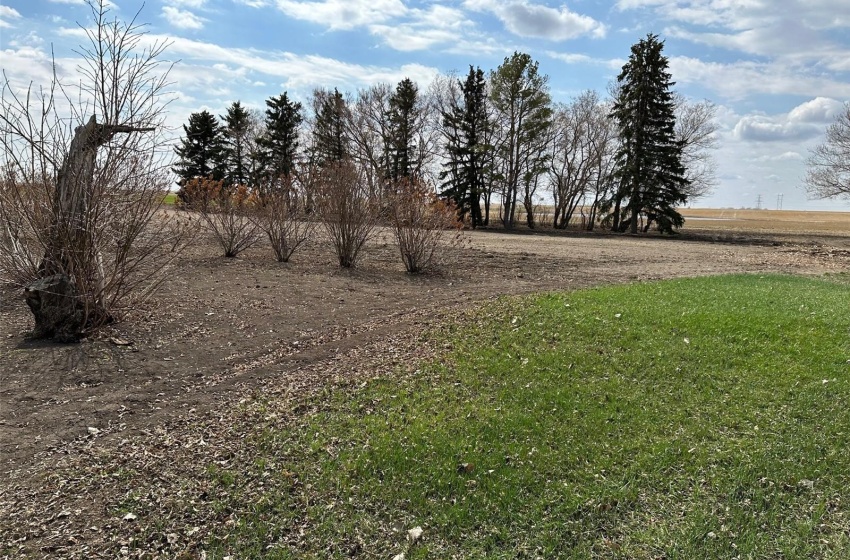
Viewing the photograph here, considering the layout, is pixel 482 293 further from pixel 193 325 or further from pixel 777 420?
pixel 777 420

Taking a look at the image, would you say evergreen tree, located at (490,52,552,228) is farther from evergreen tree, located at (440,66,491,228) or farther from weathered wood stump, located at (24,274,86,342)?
weathered wood stump, located at (24,274,86,342)

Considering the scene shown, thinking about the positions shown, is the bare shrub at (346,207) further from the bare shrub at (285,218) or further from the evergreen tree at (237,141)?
the evergreen tree at (237,141)

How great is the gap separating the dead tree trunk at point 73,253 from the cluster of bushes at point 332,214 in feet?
17.0

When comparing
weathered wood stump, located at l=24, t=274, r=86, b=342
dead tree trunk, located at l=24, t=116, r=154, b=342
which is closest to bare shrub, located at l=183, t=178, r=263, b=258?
dead tree trunk, located at l=24, t=116, r=154, b=342

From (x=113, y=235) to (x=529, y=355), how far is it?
423cm

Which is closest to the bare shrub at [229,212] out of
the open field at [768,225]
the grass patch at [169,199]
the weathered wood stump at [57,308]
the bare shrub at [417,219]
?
the grass patch at [169,199]

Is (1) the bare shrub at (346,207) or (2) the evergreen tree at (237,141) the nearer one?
(1) the bare shrub at (346,207)

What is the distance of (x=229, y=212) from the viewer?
11148mm

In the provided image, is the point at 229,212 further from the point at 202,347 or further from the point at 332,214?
the point at 202,347

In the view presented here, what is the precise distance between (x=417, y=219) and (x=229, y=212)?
4061 mm

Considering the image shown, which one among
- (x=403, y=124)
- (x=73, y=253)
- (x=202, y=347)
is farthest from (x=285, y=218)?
(x=403, y=124)

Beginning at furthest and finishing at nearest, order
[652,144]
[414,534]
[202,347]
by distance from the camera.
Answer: [652,144] → [202,347] → [414,534]

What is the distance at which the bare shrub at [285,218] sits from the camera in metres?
10.8

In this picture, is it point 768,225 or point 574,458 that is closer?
point 574,458
